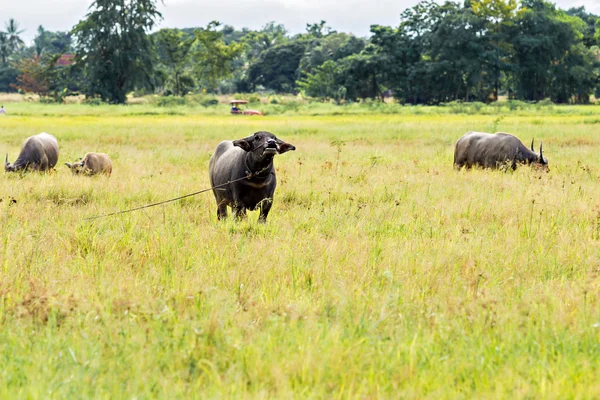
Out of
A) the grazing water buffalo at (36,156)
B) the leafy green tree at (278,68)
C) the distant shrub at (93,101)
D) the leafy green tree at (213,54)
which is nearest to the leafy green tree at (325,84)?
the leafy green tree at (213,54)

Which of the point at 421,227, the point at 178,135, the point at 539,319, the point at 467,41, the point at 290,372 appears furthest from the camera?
the point at 467,41

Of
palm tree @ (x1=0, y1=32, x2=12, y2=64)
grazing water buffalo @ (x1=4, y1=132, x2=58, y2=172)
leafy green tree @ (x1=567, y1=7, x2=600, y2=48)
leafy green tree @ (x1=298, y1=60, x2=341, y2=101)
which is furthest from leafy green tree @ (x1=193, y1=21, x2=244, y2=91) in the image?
grazing water buffalo @ (x1=4, y1=132, x2=58, y2=172)

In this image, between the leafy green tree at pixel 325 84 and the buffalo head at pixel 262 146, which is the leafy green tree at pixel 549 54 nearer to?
the leafy green tree at pixel 325 84

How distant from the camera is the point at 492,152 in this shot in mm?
11883

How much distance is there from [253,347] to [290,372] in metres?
0.28

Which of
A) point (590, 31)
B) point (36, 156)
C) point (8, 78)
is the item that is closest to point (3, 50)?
point (8, 78)

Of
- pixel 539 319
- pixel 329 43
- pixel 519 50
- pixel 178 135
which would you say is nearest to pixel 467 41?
pixel 519 50

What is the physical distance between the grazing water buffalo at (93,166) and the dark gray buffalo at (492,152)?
6.37m

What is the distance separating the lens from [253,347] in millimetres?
3086

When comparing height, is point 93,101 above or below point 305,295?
above

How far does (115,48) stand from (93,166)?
44098mm

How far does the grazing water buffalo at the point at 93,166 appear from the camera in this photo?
35.6 ft

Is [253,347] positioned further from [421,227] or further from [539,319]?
[421,227]

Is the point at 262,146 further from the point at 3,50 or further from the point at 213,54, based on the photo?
the point at 3,50
